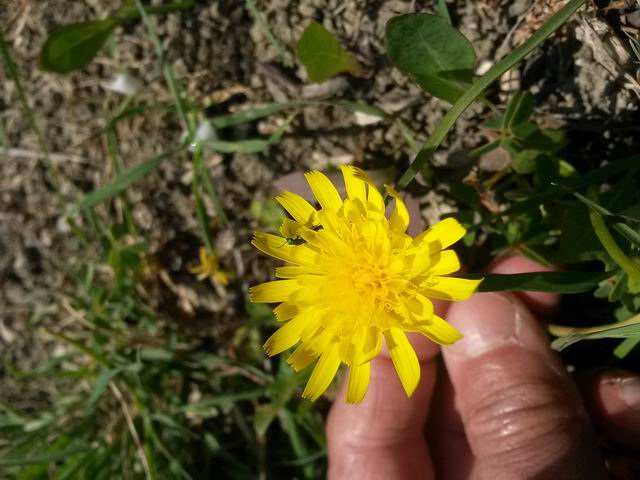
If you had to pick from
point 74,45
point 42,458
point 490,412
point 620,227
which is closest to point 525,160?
point 620,227

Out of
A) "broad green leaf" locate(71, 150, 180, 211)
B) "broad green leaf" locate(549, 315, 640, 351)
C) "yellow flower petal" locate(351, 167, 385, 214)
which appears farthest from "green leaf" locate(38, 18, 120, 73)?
"broad green leaf" locate(549, 315, 640, 351)

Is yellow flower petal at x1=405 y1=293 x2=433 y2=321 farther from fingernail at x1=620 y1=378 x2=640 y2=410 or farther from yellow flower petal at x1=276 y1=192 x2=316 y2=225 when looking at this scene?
fingernail at x1=620 y1=378 x2=640 y2=410

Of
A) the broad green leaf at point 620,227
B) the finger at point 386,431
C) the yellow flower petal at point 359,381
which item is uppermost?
the broad green leaf at point 620,227

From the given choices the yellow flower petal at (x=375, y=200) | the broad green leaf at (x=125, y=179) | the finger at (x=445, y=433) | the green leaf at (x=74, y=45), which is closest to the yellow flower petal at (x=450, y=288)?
the yellow flower petal at (x=375, y=200)

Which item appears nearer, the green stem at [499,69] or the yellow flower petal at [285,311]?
the green stem at [499,69]

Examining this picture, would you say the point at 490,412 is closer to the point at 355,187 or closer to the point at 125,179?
the point at 355,187

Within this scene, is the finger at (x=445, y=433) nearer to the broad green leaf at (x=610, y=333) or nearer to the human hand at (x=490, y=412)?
the human hand at (x=490, y=412)

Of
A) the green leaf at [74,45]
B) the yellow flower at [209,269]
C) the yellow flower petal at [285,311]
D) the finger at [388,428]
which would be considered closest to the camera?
the yellow flower petal at [285,311]

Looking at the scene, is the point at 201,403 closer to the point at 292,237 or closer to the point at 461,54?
the point at 292,237
